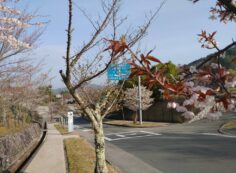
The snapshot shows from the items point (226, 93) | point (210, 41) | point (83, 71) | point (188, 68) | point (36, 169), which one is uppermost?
point (83, 71)

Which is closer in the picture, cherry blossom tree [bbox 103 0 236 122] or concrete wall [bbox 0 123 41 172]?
cherry blossom tree [bbox 103 0 236 122]

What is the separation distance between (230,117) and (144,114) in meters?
16.9

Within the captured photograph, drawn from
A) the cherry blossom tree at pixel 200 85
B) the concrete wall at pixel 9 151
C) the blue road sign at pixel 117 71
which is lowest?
the concrete wall at pixel 9 151

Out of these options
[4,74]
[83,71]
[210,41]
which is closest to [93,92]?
[4,74]

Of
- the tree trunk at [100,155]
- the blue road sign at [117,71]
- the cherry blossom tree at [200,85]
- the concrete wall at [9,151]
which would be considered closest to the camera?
the cherry blossom tree at [200,85]

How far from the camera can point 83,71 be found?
11.1m

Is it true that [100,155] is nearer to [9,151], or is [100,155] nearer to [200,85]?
[200,85]

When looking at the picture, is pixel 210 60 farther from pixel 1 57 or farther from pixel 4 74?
pixel 4 74

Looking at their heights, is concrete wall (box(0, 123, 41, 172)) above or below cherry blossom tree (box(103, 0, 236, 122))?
below

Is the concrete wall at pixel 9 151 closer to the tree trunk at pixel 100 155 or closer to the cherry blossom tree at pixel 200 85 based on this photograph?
the tree trunk at pixel 100 155

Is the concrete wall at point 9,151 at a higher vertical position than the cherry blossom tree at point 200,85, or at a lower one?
lower

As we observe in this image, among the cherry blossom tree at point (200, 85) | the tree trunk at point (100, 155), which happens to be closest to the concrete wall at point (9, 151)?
the tree trunk at point (100, 155)

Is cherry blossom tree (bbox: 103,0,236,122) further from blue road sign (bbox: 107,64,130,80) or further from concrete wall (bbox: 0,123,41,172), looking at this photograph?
concrete wall (bbox: 0,123,41,172)

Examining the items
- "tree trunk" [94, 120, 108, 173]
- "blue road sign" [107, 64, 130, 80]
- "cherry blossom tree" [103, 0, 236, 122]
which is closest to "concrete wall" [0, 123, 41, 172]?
"blue road sign" [107, 64, 130, 80]
